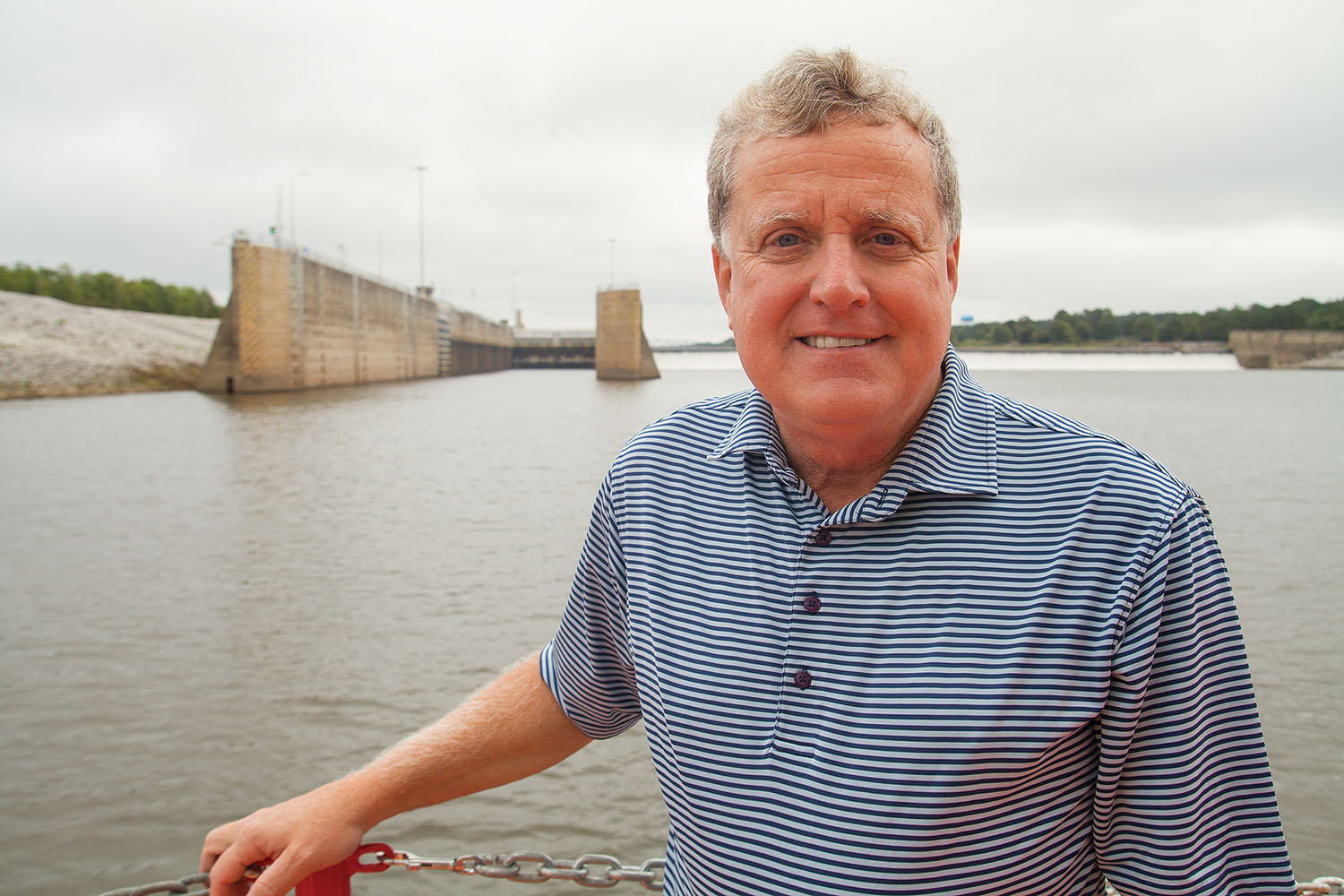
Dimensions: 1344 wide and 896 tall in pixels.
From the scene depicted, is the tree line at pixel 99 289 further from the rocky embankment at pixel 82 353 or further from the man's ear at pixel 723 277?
the man's ear at pixel 723 277

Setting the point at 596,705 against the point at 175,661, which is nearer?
the point at 596,705

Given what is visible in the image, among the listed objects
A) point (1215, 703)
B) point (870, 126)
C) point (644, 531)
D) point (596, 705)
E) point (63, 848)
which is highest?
point (870, 126)

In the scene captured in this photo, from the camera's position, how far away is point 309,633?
8.16 m

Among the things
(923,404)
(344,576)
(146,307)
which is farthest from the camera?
(146,307)

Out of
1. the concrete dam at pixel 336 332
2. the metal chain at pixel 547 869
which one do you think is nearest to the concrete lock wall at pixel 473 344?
the concrete dam at pixel 336 332

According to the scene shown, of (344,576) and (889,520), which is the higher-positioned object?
(889,520)

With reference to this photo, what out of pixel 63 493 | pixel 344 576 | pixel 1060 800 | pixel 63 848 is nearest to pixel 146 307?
pixel 63 493

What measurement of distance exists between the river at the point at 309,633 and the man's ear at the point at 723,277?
12.7 feet

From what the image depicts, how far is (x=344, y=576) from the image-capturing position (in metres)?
10.1

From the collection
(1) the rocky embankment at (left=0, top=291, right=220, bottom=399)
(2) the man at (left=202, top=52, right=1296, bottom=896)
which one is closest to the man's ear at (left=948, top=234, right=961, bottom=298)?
(2) the man at (left=202, top=52, right=1296, bottom=896)

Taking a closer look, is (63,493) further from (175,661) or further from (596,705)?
(596,705)

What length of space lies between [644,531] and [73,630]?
8.54 m

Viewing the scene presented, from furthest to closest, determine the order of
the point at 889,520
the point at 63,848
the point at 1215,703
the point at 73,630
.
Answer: the point at 73,630 < the point at 63,848 < the point at 889,520 < the point at 1215,703

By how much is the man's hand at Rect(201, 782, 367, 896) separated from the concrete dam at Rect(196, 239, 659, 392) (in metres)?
39.2
